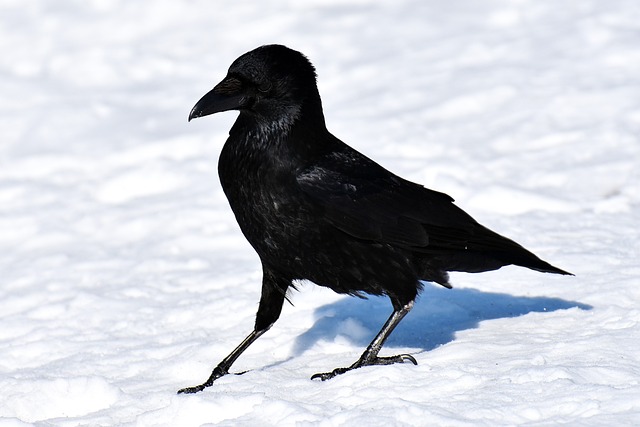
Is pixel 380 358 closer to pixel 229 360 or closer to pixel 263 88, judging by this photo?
pixel 229 360

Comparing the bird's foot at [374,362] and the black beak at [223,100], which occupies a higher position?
the black beak at [223,100]

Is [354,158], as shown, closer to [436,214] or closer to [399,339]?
[436,214]

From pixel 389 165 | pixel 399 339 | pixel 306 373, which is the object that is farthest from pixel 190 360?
pixel 389 165

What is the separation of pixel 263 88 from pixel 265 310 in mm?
1016

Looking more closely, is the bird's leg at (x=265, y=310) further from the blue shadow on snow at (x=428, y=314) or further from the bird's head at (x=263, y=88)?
the bird's head at (x=263, y=88)

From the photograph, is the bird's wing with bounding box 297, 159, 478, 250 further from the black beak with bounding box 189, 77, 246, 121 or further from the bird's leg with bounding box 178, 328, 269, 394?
the bird's leg with bounding box 178, 328, 269, 394

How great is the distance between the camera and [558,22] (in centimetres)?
1004

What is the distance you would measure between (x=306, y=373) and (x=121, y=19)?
796 centimetres

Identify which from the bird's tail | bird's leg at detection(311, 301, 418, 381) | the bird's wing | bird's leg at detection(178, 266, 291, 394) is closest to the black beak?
the bird's wing

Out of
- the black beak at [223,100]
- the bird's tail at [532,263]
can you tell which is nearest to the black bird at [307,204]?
the black beak at [223,100]

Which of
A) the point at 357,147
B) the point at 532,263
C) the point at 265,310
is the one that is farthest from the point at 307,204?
the point at 357,147

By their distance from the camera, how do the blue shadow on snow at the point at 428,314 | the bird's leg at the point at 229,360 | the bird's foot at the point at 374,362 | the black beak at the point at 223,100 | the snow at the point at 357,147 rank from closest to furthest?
1. the snow at the point at 357,147
2. the bird's foot at the point at 374,362
3. the black beak at the point at 223,100
4. the bird's leg at the point at 229,360
5. the blue shadow on snow at the point at 428,314

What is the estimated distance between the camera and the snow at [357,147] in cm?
392

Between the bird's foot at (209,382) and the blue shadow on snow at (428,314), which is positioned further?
the blue shadow on snow at (428,314)
